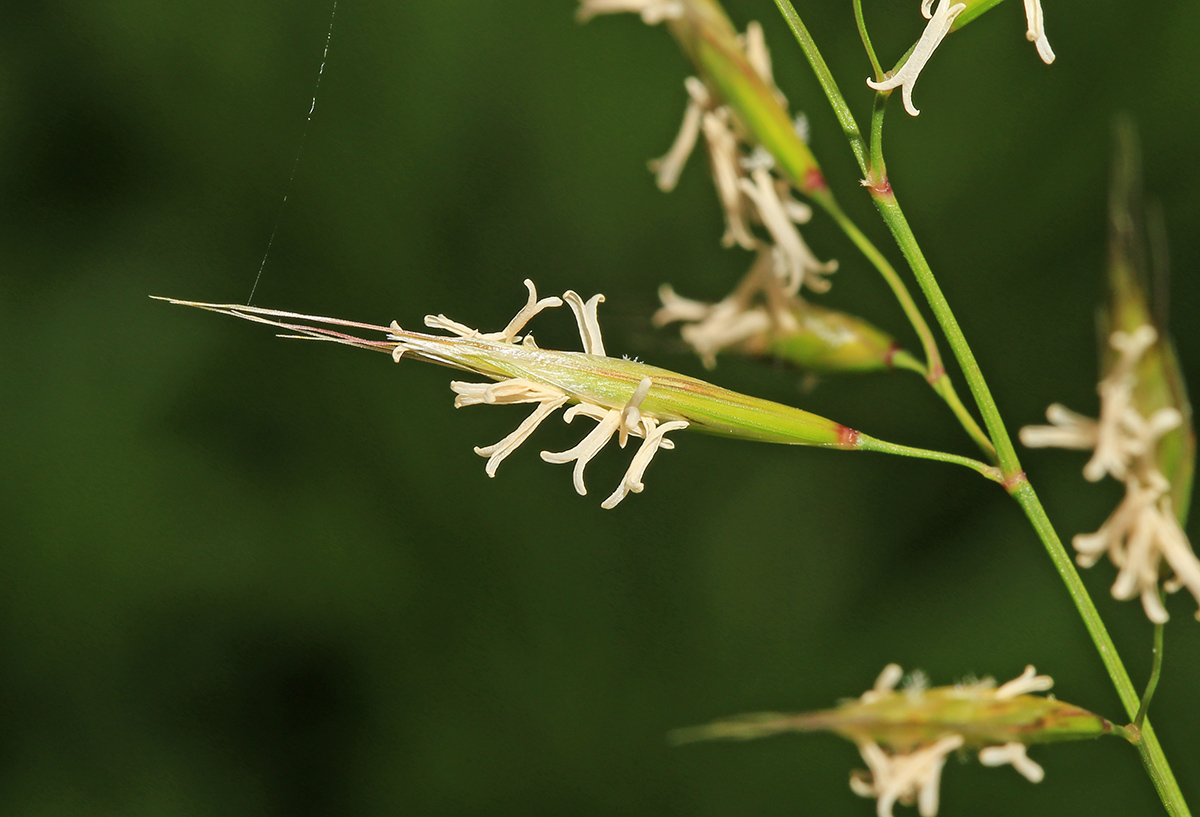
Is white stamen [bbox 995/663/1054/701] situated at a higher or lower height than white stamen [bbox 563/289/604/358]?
lower

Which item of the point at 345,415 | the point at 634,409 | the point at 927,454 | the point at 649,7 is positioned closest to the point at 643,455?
the point at 634,409

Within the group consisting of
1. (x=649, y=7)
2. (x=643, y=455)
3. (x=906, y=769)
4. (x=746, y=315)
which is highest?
(x=649, y=7)

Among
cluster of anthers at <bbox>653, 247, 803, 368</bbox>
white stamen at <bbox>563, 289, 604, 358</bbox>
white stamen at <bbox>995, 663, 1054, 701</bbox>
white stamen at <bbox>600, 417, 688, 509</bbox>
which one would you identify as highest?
cluster of anthers at <bbox>653, 247, 803, 368</bbox>

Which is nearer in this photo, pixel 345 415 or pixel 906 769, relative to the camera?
pixel 906 769

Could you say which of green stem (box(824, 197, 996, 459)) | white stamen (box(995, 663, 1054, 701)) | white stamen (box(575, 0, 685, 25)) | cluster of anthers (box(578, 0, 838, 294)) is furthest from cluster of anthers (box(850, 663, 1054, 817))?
white stamen (box(575, 0, 685, 25))

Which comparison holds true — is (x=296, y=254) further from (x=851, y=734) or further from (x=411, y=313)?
(x=851, y=734)

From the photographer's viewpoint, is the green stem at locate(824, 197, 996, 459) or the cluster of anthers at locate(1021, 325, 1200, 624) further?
the green stem at locate(824, 197, 996, 459)

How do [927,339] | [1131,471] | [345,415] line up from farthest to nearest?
[345,415] < [927,339] < [1131,471]

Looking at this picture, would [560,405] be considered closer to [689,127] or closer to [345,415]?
[689,127]

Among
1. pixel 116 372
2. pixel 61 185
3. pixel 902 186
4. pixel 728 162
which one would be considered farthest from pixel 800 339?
pixel 61 185

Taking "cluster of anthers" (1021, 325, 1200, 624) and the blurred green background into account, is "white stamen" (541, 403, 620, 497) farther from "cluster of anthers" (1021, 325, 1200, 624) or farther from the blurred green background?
the blurred green background
